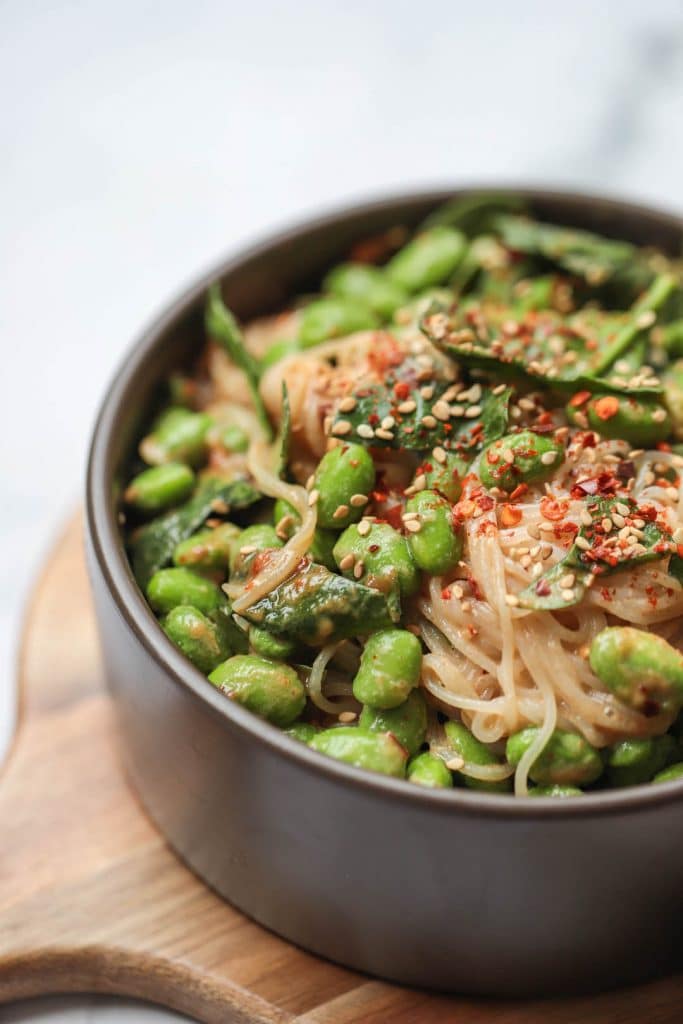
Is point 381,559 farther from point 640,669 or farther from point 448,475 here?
point 640,669

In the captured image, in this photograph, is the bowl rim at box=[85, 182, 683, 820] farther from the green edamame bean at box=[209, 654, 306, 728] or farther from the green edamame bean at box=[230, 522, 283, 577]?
the green edamame bean at box=[230, 522, 283, 577]

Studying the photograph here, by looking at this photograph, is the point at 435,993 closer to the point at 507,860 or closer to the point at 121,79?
the point at 507,860

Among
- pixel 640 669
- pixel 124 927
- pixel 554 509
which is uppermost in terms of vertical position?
pixel 554 509

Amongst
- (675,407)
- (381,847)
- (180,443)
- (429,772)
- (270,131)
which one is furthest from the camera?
(270,131)

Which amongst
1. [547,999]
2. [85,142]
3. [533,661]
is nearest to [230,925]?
[547,999]

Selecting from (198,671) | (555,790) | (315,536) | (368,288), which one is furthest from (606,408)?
(198,671)

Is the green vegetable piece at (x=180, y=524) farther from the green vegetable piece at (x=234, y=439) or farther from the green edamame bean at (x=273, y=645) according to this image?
the green edamame bean at (x=273, y=645)
